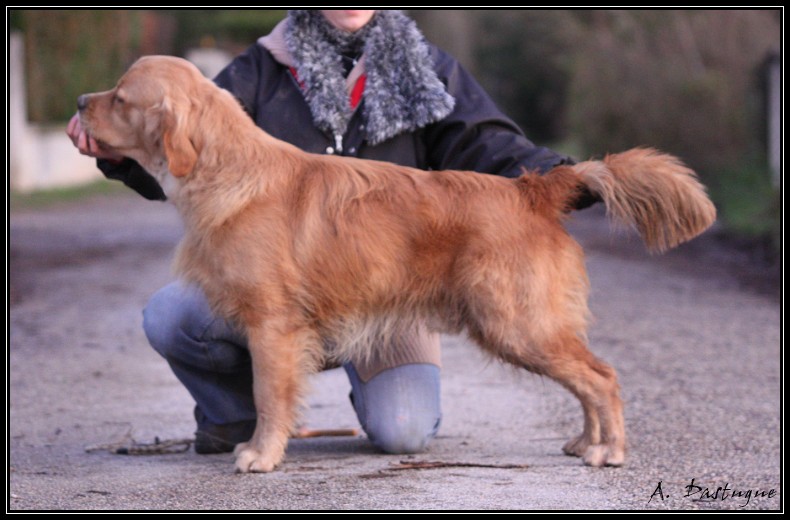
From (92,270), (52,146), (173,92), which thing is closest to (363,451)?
(173,92)

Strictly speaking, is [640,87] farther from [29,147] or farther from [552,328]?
[552,328]

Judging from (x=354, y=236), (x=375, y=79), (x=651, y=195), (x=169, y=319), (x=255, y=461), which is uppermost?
(x=375, y=79)

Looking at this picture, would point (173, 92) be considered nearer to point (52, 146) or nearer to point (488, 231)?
point (488, 231)

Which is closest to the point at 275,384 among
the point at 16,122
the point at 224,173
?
the point at 224,173

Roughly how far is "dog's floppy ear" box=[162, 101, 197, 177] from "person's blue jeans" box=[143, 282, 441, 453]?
0.64 meters

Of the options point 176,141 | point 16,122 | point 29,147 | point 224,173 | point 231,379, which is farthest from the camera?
point 29,147

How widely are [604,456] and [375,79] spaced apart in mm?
2012

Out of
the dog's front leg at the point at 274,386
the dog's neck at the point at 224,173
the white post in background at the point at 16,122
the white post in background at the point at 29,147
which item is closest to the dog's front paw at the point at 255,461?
the dog's front leg at the point at 274,386

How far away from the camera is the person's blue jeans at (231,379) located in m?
4.97

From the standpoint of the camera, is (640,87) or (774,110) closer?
(774,110)

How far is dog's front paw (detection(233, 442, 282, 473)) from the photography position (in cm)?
455

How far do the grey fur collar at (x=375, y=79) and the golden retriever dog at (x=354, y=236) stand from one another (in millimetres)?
592

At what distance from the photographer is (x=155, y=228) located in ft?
53.9

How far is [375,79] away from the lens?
5250 mm
